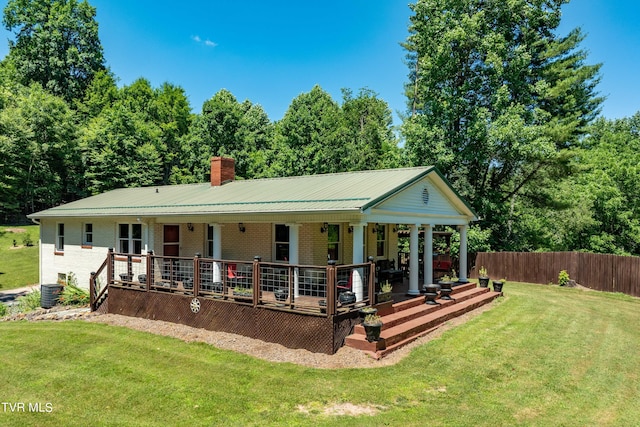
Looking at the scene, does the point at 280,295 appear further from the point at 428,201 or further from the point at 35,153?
the point at 35,153

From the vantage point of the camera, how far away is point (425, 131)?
23266mm

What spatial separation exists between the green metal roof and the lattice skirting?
8.56 ft

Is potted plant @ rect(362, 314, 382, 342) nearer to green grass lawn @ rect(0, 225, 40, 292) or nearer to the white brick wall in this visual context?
the white brick wall

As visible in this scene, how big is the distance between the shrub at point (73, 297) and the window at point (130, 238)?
2130 mm

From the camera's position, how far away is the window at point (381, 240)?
16500mm

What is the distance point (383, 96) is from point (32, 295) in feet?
121

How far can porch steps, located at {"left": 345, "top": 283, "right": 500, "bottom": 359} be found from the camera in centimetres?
889

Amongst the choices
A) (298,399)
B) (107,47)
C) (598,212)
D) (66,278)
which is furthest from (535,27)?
(107,47)

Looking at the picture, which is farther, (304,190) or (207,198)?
(207,198)

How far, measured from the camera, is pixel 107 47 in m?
55.2

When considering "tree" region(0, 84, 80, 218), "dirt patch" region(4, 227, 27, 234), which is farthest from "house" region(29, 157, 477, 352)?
"tree" region(0, 84, 80, 218)

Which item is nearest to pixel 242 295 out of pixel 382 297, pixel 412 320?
pixel 382 297

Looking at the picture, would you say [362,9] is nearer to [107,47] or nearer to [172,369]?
[172,369]

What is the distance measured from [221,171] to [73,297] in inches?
301
